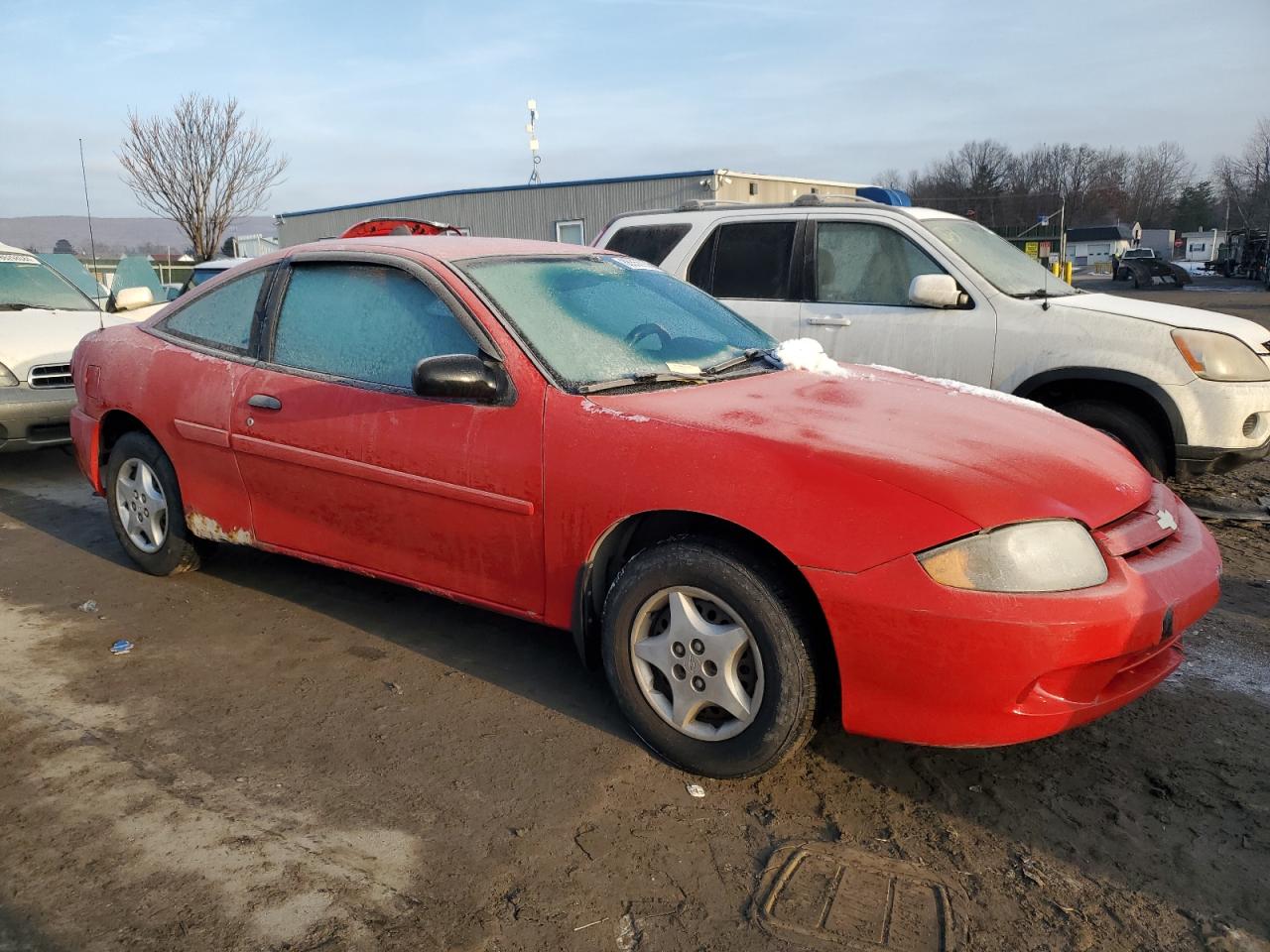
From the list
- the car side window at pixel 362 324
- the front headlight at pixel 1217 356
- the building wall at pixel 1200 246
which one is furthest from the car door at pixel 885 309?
the building wall at pixel 1200 246

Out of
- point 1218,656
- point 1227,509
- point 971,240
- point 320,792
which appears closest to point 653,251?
point 971,240

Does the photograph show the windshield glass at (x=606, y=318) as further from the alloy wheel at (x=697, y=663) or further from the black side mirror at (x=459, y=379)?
the alloy wheel at (x=697, y=663)

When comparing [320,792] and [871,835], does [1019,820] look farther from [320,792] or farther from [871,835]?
[320,792]

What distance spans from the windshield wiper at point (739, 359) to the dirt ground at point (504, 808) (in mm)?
1223

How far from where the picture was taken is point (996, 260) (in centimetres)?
618

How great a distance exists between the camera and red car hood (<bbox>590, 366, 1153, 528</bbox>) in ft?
8.95

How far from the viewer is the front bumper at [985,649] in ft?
8.44

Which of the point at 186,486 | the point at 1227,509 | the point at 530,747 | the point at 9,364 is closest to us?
the point at 530,747

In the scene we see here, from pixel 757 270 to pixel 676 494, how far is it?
12.7 feet

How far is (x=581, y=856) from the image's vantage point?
2648 mm

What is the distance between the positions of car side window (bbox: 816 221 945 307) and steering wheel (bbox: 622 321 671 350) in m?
2.69

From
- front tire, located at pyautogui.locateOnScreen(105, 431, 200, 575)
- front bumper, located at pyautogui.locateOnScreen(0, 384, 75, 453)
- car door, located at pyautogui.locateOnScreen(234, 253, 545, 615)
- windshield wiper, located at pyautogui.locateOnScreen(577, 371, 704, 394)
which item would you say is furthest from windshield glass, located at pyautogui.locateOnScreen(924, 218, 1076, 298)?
front bumper, located at pyautogui.locateOnScreen(0, 384, 75, 453)

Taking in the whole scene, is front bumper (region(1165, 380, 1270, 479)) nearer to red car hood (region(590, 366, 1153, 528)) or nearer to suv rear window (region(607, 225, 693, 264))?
red car hood (region(590, 366, 1153, 528))

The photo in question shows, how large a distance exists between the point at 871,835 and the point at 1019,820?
1.44ft
